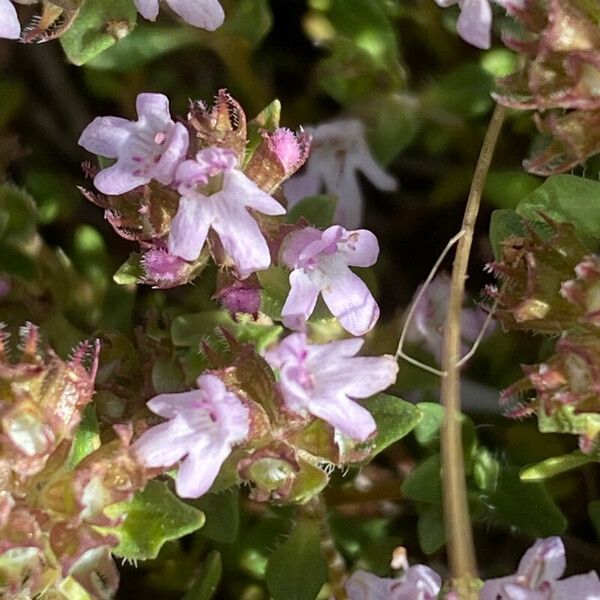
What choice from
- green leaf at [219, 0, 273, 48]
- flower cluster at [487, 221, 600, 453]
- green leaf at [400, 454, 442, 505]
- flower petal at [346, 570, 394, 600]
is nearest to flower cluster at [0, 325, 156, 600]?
flower petal at [346, 570, 394, 600]

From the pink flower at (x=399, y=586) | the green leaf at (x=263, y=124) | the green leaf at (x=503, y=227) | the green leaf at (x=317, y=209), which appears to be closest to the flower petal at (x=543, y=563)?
the pink flower at (x=399, y=586)

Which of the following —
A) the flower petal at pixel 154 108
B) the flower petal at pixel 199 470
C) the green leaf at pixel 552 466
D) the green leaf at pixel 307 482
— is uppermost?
the flower petal at pixel 154 108

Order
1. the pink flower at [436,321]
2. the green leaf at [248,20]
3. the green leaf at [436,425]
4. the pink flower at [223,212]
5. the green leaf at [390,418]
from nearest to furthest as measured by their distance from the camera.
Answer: the pink flower at [223,212], the green leaf at [390,418], the green leaf at [436,425], the pink flower at [436,321], the green leaf at [248,20]

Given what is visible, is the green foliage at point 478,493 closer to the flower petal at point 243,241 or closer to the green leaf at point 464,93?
the flower petal at point 243,241

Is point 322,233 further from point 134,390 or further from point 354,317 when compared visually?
point 134,390

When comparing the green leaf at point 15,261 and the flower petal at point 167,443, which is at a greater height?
the flower petal at point 167,443

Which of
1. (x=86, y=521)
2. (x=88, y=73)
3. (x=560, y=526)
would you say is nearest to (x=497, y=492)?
(x=560, y=526)

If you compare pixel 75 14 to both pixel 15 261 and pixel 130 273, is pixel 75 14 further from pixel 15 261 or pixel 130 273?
pixel 15 261

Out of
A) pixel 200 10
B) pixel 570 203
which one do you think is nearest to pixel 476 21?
pixel 570 203
